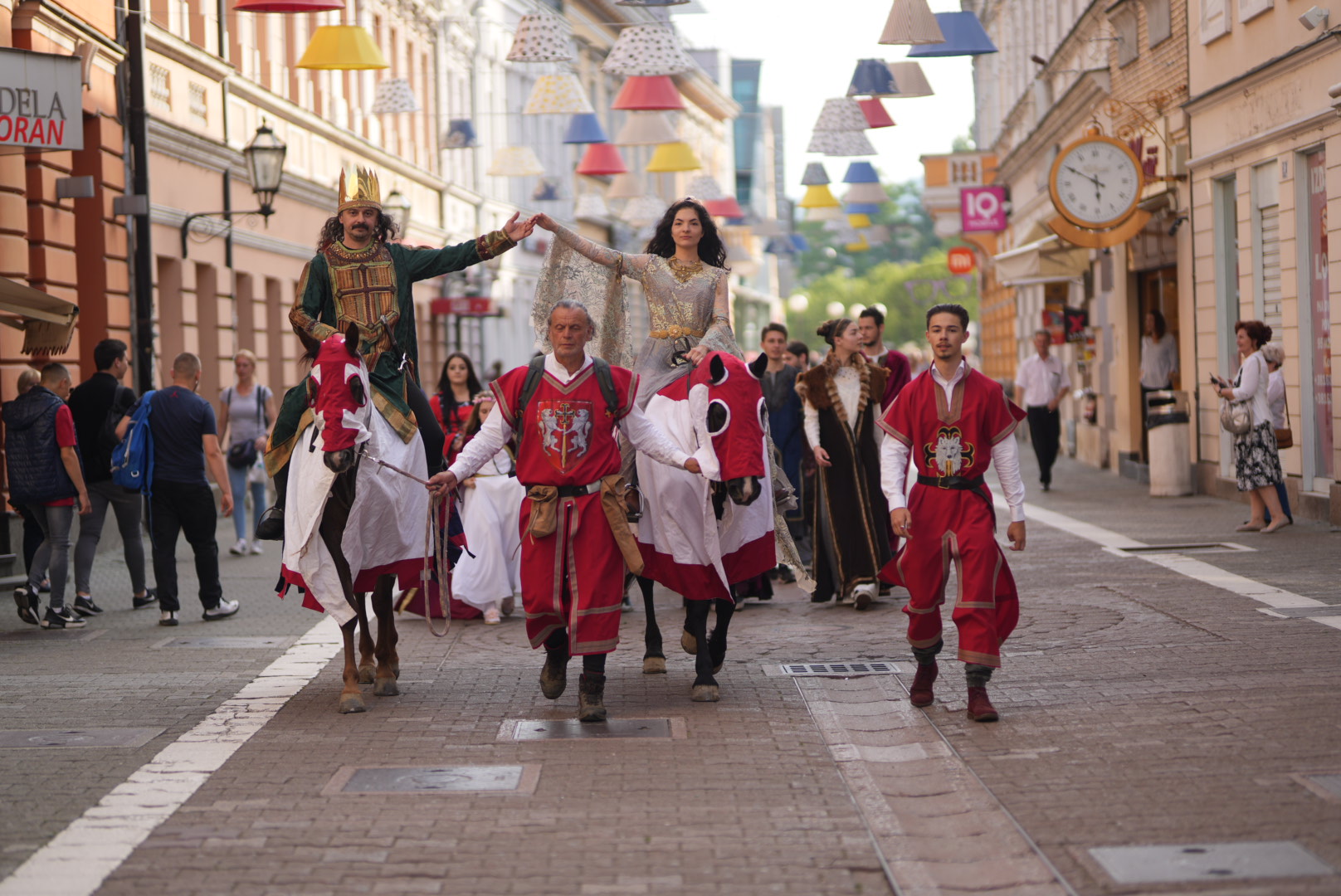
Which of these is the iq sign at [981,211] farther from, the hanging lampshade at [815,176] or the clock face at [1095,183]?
the clock face at [1095,183]

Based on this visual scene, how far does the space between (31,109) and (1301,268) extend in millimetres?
11403

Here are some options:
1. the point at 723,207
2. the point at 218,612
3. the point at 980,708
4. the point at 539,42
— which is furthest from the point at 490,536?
the point at 723,207

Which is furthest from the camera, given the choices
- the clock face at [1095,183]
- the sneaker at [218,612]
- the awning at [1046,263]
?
the awning at [1046,263]

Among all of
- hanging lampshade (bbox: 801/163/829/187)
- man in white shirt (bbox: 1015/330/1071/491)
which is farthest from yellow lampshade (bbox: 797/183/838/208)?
man in white shirt (bbox: 1015/330/1071/491)

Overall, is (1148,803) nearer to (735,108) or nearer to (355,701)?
(355,701)

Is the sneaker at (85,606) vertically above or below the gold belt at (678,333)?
below

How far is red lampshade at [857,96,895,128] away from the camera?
2309 centimetres

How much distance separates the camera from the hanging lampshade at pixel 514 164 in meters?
33.1

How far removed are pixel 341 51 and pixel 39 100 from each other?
584 centimetres

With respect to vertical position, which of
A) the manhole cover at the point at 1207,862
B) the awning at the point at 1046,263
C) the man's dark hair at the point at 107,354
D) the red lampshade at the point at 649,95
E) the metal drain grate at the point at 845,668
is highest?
the red lampshade at the point at 649,95

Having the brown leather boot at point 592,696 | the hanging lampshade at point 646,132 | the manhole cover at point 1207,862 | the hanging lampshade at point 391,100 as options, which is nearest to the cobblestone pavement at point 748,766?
the manhole cover at point 1207,862

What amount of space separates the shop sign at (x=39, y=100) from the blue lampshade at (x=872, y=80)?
929 centimetres

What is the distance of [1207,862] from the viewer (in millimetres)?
5430

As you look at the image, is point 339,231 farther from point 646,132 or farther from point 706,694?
point 646,132
